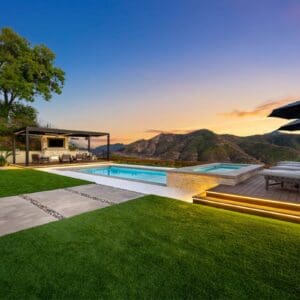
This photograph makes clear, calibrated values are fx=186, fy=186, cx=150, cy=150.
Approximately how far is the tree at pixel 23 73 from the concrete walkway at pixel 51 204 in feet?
64.1

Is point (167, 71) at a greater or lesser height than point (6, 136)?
greater

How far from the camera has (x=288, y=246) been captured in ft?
8.70

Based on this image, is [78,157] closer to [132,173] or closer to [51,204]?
[132,173]

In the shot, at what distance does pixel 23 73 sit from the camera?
21.3 metres

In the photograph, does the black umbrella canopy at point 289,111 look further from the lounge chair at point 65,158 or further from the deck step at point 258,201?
the lounge chair at point 65,158

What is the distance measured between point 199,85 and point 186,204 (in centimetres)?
1189

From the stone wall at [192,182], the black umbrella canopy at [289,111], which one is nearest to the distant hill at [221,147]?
the stone wall at [192,182]

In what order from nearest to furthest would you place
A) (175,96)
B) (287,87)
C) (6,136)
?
1. (287,87)
2. (175,96)
3. (6,136)

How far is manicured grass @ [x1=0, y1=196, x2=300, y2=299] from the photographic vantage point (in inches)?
72.3

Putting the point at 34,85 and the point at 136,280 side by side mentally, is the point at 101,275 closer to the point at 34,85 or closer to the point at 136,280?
the point at 136,280

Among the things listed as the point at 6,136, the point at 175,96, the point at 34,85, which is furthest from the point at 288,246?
the point at 34,85

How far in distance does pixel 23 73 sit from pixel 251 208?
85.3ft

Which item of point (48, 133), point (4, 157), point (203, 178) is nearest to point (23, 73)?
point (48, 133)

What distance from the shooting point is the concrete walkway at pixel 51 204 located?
349 centimetres
